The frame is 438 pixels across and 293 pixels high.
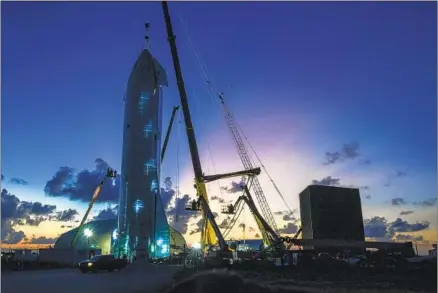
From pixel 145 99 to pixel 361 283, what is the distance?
48.9 meters

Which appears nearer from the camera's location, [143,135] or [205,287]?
[205,287]

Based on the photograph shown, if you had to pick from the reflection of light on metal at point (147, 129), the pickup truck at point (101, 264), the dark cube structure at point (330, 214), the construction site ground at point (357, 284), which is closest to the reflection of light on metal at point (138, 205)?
the reflection of light on metal at point (147, 129)

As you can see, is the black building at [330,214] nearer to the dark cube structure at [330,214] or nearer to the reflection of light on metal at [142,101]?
the dark cube structure at [330,214]

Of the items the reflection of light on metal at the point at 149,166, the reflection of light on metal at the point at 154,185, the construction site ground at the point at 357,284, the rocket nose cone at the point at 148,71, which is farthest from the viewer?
the rocket nose cone at the point at 148,71

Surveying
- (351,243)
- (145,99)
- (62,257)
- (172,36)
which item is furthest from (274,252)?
(172,36)

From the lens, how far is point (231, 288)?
18.8 meters

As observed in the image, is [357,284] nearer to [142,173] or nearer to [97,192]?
[142,173]

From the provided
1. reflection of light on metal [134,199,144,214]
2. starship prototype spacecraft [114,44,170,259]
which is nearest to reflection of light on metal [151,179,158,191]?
starship prototype spacecraft [114,44,170,259]

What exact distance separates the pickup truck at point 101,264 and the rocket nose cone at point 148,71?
34.0 metres

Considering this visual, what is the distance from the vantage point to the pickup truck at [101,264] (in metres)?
39.7

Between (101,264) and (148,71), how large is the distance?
122 ft

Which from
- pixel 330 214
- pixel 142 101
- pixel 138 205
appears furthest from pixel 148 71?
pixel 330 214

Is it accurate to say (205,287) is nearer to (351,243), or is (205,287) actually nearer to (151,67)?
(351,243)

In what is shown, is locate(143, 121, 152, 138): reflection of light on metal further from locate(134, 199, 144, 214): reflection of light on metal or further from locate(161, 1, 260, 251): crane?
locate(161, 1, 260, 251): crane
